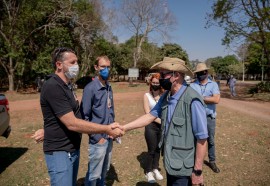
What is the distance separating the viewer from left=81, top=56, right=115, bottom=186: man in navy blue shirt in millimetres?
3949

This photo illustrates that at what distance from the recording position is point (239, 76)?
95.4 metres

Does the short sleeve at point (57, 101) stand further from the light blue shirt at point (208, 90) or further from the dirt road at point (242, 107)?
the dirt road at point (242, 107)

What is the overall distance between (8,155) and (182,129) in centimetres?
557

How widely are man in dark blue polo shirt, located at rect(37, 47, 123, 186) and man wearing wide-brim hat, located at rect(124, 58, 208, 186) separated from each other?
2.86ft

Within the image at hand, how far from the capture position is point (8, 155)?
6.96 metres

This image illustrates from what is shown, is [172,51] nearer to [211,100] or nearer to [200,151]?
[211,100]

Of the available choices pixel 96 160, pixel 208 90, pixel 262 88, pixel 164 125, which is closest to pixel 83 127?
pixel 164 125

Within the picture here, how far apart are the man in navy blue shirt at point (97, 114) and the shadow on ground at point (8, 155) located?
9.79 ft

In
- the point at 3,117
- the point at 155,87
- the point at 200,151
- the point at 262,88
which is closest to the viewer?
the point at 200,151

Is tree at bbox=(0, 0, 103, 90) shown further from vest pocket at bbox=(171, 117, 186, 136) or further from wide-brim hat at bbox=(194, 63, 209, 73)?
vest pocket at bbox=(171, 117, 186, 136)

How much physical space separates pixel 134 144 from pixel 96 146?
4.00m

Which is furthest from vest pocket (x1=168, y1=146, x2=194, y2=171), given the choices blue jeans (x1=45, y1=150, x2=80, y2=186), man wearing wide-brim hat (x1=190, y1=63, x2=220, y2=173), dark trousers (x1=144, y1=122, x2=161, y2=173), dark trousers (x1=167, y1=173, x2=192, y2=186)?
man wearing wide-brim hat (x1=190, y1=63, x2=220, y2=173)

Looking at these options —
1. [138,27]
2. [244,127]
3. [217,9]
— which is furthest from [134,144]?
[138,27]

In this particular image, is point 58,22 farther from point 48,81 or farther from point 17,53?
point 48,81
